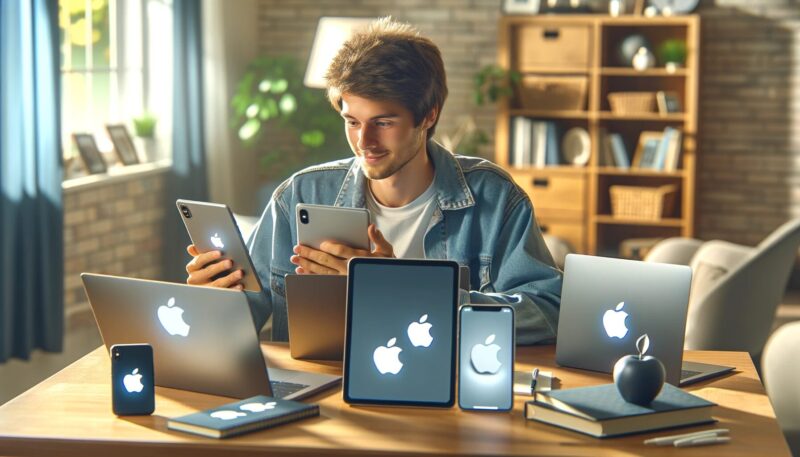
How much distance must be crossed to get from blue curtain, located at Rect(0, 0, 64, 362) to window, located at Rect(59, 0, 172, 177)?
1.91 ft

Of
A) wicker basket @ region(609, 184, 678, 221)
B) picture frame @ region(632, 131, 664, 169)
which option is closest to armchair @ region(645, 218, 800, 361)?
wicker basket @ region(609, 184, 678, 221)

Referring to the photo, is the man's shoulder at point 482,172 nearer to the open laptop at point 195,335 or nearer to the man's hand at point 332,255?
the man's hand at point 332,255

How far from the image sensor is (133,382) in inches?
74.4

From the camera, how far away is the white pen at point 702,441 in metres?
1.73

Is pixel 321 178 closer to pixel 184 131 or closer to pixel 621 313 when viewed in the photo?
pixel 621 313

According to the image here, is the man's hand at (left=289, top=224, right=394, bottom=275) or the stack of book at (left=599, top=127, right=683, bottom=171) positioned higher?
the man's hand at (left=289, top=224, right=394, bottom=275)

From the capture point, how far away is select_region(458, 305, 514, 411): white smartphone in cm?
190

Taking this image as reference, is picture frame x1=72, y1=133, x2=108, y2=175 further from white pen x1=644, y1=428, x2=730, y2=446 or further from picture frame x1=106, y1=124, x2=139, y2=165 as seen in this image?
white pen x1=644, y1=428, x2=730, y2=446

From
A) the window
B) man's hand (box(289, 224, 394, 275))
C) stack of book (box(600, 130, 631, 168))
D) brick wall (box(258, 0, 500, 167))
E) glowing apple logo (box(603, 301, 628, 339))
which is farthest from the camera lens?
brick wall (box(258, 0, 500, 167))

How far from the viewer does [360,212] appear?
2146 mm

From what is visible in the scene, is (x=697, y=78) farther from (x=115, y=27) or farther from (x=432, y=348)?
(x=432, y=348)

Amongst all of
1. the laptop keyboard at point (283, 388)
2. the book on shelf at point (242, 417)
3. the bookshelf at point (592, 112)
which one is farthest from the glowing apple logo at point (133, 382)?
the bookshelf at point (592, 112)

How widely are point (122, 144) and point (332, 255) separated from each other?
11.8ft

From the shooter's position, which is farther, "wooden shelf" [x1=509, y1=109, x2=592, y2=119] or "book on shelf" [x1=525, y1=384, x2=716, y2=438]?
"wooden shelf" [x1=509, y1=109, x2=592, y2=119]
